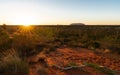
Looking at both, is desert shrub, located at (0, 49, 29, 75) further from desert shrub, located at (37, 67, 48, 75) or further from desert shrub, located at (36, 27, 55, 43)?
desert shrub, located at (36, 27, 55, 43)

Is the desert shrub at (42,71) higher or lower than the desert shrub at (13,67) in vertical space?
lower

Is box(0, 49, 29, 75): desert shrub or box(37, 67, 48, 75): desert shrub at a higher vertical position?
box(0, 49, 29, 75): desert shrub

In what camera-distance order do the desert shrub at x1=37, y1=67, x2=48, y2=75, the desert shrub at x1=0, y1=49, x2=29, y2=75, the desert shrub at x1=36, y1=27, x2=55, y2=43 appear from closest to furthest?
the desert shrub at x1=0, y1=49, x2=29, y2=75
the desert shrub at x1=37, y1=67, x2=48, y2=75
the desert shrub at x1=36, y1=27, x2=55, y2=43

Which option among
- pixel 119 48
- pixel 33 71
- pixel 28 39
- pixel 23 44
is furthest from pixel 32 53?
pixel 119 48

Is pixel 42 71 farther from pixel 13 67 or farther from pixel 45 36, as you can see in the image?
pixel 45 36

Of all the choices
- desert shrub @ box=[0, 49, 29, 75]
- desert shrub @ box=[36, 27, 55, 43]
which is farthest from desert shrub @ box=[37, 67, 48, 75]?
desert shrub @ box=[36, 27, 55, 43]

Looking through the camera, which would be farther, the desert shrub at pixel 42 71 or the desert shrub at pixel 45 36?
the desert shrub at pixel 45 36

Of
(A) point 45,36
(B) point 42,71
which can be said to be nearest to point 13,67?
(B) point 42,71

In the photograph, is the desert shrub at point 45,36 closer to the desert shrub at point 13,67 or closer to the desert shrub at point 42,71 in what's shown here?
the desert shrub at point 42,71

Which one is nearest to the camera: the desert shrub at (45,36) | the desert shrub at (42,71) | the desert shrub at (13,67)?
the desert shrub at (13,67)

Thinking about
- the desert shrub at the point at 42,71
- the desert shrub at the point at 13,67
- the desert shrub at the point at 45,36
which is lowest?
the desert shrub at the point at 45,36

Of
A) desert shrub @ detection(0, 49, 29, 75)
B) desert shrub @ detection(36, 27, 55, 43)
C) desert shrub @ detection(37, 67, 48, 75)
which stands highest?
desert shrub @ detection(0, 49, 29, 75)

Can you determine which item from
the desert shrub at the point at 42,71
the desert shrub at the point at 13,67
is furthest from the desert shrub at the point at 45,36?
the desert shrub at the point at 13,67

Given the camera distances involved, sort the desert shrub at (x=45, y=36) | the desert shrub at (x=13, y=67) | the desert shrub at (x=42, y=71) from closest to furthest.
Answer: the desert shrub at (x=13, y=67), the desert shrub at (x=42, y=71), the desert shrub at (x=45, y=36)
